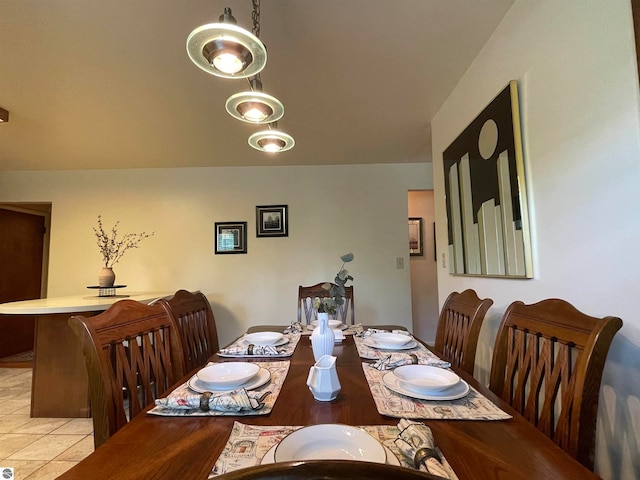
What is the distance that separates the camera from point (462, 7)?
143cm

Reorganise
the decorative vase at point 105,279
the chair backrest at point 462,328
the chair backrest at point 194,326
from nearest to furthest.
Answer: the chair backrest at point 462,328 < the chair backrest at point 194,326 < the decorative vase at point 105,279

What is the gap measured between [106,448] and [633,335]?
141cm

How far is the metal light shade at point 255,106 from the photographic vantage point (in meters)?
1.27

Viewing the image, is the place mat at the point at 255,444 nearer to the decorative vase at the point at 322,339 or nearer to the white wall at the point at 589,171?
the decorative vase at the point at 322,339

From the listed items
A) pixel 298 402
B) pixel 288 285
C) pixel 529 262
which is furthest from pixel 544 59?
pixel 288 285

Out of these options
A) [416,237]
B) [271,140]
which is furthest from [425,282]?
[271,140]

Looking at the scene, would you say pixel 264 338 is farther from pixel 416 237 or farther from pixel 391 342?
pixel 416 237

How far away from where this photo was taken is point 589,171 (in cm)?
106

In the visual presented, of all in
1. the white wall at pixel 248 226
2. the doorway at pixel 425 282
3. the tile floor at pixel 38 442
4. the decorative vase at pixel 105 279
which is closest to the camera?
the tile floor at pixel 38 442

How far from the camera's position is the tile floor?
1729mm

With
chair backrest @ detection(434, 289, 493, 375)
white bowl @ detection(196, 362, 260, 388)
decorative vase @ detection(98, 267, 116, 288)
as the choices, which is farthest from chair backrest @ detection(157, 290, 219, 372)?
decorative vase @ detection(98, 267, 116, 288)

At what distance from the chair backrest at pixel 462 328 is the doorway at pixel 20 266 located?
4593 millimetres

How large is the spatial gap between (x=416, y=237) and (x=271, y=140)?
308cm

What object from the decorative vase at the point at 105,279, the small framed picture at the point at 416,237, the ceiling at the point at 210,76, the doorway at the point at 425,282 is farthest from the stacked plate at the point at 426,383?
the small framed picture at the point at 416,237
